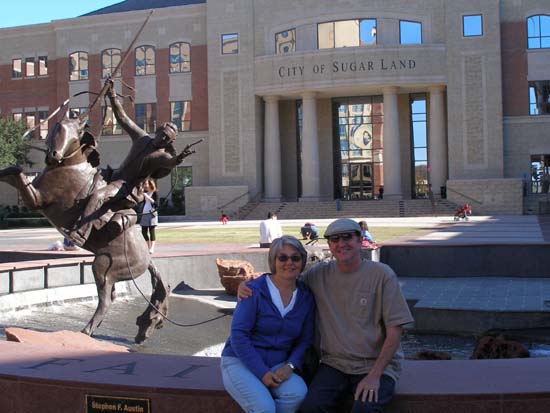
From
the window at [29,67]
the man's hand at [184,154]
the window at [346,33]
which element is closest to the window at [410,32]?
the window at [346,33]

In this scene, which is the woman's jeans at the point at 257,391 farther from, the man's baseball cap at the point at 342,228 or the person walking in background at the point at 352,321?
the man's baseball cap at the point at 342,228

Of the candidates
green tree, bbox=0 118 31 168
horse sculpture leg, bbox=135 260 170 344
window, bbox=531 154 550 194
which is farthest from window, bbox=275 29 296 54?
horse sculpture leg, bbox=135 260 170 344

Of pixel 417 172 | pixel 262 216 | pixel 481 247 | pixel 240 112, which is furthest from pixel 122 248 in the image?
pixel 417 172

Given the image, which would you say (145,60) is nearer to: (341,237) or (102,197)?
(102,197)

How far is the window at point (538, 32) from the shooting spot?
2042 inches

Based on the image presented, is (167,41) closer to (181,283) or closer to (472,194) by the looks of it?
(472,194)

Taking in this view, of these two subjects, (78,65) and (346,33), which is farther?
(78,65)

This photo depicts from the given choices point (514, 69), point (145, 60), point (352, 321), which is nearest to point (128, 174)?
point (352, 321)

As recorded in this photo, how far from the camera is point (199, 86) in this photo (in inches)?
2256

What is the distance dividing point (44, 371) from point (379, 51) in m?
48.8

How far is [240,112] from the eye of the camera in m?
54.5

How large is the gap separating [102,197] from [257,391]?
5.25 metres

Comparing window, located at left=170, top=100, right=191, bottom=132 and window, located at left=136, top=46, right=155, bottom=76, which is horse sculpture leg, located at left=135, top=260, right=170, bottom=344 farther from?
window, located at left=136, top=46, right=155, bottom=76

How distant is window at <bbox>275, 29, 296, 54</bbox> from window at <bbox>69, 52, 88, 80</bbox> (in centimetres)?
1724
